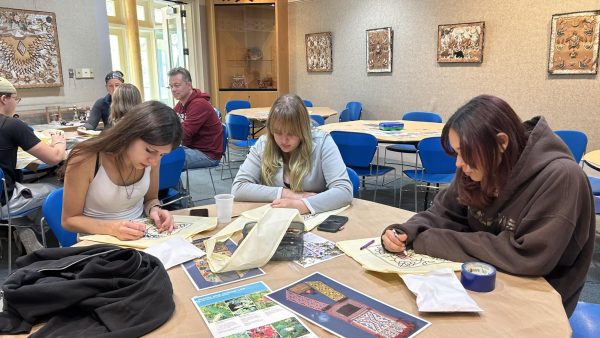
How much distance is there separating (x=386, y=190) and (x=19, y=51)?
460 cm

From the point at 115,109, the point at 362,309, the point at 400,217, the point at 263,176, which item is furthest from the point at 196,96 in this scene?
the point at 362,309

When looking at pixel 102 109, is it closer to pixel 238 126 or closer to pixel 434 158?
pixel 238 126

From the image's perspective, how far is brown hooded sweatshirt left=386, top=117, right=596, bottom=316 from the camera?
1.17 meters

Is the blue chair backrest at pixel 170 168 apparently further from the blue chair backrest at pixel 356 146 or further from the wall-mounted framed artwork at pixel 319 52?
the wall-mounted framed artwork at pixel 319 52

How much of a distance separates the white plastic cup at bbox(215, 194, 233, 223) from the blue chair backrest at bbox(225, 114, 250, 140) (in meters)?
3.71

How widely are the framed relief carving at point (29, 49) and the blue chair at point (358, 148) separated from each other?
3.80 metres

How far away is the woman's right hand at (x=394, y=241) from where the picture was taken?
138 centimetres

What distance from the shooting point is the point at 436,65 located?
19.5ft

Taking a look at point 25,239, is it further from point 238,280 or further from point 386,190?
point 386,190

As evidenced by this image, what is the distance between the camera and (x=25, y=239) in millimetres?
3070

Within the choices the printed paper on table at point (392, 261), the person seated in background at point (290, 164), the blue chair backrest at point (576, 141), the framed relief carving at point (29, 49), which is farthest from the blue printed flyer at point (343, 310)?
the framed relief carving at point (29, 49)

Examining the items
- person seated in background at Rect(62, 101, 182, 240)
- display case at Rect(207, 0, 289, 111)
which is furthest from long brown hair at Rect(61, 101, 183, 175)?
display case at Rect(207, 0, 289, 111)

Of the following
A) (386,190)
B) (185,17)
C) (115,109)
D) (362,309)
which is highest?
(185,17)

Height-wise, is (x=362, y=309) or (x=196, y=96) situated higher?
(x=196, y=96)
